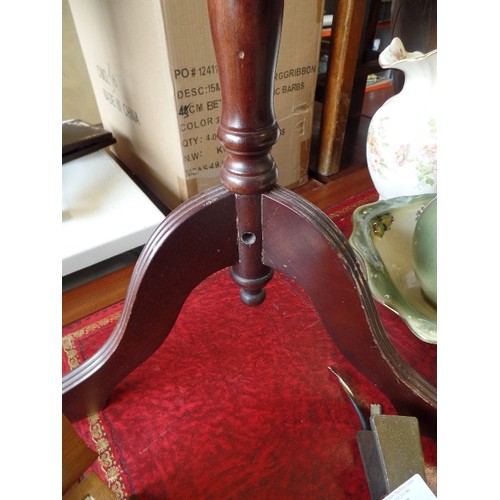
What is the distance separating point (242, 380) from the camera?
0.54 m

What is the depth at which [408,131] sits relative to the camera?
595mm

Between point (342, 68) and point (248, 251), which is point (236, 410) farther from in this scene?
point (342, 68)

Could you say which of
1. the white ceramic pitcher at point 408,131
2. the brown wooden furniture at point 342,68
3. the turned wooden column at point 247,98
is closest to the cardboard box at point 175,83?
the brown wooden furniture at point 342,68

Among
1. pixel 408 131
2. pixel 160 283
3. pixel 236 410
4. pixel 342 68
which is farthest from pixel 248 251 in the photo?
pixel 342 68

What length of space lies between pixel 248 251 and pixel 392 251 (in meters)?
0.21

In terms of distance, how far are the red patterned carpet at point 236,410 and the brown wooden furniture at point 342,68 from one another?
407mm

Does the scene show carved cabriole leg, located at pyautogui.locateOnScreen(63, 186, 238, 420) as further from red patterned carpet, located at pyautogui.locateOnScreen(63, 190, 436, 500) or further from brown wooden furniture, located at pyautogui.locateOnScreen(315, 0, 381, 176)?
brown wooden furniture, located at pyautogui.locateOnScreen(315, 0, 381, 176)

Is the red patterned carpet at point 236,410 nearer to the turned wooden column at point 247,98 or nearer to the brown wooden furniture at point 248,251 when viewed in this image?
the brown wooden furniture at point 248,251

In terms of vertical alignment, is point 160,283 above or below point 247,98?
below

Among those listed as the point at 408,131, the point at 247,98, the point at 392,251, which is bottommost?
the point at 392,251

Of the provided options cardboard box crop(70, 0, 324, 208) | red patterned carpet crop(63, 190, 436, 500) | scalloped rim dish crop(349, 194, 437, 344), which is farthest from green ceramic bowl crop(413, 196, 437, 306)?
cardboard box crop(70, 0, 324, 208)
